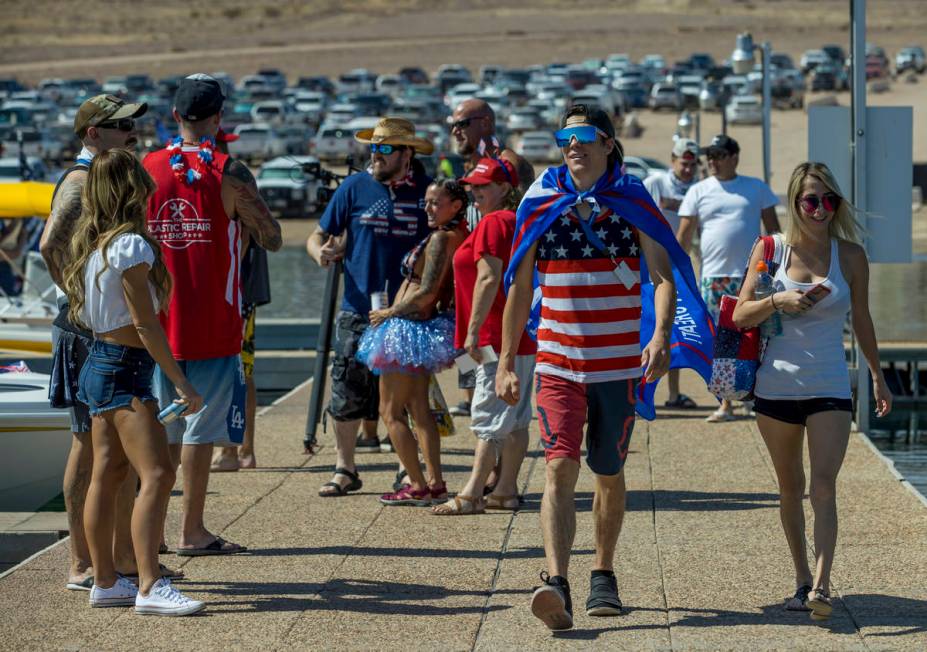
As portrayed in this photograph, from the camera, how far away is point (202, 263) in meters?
6.93

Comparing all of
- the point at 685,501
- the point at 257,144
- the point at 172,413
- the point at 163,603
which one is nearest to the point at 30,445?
the point at 163,603

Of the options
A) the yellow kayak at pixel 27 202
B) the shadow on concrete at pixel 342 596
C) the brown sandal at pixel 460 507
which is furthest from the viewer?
the yellow kayak at pixel 27 202

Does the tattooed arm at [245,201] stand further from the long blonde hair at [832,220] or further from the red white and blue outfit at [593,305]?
the long blonde hair at [832,220]

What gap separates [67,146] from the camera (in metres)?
56.5

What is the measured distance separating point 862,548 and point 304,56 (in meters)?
97.7

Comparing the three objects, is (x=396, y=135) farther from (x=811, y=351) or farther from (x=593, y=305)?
(x=811, y=351)

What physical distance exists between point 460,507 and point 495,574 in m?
1.31

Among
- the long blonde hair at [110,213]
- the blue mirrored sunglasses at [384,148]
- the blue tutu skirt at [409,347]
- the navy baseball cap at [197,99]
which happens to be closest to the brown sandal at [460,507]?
the blue tutu skirt at [409,347]

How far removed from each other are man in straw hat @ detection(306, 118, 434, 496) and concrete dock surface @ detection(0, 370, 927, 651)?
0.48m

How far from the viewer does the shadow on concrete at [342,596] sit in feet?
20.4

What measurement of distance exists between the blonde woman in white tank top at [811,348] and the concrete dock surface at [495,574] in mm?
449

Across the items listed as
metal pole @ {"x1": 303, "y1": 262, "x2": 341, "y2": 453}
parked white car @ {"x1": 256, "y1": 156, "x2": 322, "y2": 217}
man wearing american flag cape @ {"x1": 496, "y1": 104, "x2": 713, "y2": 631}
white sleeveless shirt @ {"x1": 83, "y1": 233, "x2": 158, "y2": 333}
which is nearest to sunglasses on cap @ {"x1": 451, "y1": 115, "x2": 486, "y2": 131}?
metal pole @ {"x1": 303, "y1": 262, "x2": 341, "y2": 453}

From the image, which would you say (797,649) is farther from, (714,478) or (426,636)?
(714,478)

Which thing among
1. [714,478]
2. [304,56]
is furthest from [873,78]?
[714,478]
